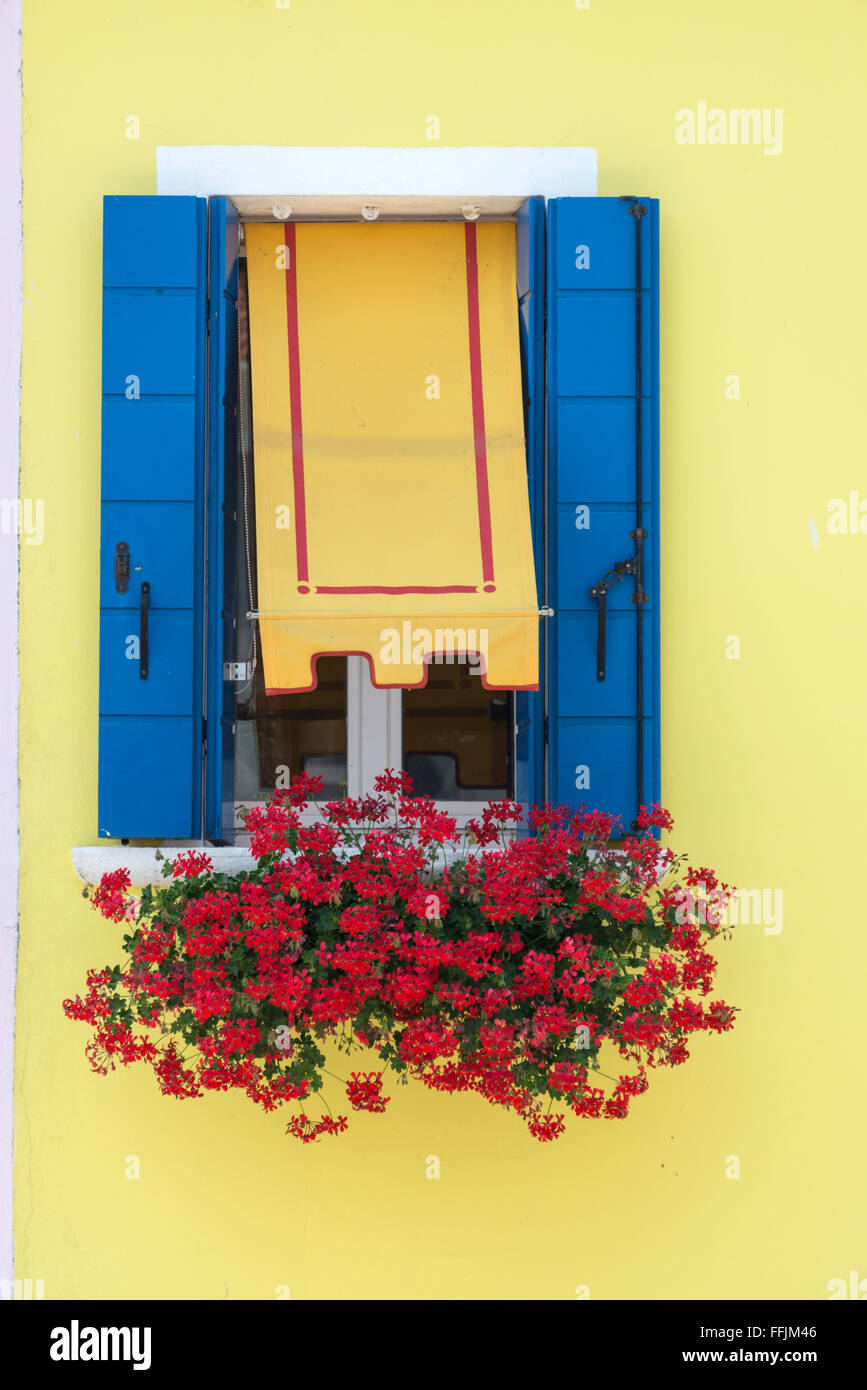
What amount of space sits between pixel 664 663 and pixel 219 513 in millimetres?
1403

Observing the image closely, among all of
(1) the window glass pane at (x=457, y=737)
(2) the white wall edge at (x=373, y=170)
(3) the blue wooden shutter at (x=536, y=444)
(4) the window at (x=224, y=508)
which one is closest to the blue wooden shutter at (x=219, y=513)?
(4) the window at (x=224, y=508)

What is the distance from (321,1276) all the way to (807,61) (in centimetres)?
394

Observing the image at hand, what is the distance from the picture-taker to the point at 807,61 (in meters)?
3.50

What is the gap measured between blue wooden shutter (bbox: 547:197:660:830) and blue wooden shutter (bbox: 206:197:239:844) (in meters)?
0.96

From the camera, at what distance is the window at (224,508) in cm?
327

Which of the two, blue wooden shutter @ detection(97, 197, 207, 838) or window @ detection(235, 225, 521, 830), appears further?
window @ detection(235, 225, 521, 830)

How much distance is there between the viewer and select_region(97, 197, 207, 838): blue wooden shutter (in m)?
3.27

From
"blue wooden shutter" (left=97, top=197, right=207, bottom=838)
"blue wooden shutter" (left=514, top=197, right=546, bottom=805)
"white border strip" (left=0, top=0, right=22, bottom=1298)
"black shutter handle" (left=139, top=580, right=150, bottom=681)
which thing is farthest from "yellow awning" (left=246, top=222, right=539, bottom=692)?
"white border strip" (left=0, top=0, right=22, bottom=1298)

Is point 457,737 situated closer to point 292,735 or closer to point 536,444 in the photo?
point 292,735

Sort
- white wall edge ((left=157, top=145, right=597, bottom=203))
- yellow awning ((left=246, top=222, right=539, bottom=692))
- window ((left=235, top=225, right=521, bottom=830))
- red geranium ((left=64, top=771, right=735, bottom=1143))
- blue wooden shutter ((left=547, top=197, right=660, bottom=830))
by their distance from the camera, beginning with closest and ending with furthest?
1. red geranium ((left=64, top=771, right=735, bottom=1143))
2. yellow awning ((left=246, top=222, right=539, bottom=692))
3. blue wooden shutter ((left=547, top=197, right=660, bottom=830))
4. white wall edge ((left=157, top=145, right=597, bottom=203))
5. window ((left=235, top=225, right=521, bottom=830))

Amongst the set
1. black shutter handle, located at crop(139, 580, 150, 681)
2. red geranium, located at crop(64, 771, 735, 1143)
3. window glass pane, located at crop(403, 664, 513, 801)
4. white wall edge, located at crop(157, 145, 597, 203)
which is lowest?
red geranium, located at crop(64, 771, 735, 1143)

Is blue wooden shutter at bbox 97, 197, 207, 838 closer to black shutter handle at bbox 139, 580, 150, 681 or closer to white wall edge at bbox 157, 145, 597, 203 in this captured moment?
black shutter handle at bbox 139, 580, 150, 681
